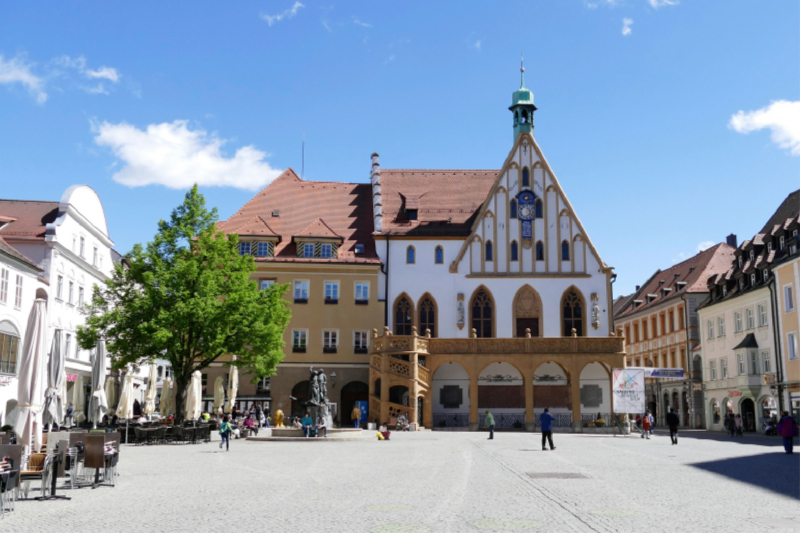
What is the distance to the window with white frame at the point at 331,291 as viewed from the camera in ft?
159

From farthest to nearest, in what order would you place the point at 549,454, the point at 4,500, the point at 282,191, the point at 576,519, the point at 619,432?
1. the point at 282,191
2. the point at 619,432
3. the point at 549,454
4. the point at 4,500
5. the point at 576,519

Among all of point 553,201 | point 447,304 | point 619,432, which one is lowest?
point 619,432

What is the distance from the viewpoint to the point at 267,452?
85.6 ft

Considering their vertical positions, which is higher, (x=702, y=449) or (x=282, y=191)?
(x=282, y=191)

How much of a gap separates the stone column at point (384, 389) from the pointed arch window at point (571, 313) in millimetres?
12812

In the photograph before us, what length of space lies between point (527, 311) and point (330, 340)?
40.9ft

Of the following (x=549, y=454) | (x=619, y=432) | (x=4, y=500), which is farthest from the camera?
(x=619, y=432)

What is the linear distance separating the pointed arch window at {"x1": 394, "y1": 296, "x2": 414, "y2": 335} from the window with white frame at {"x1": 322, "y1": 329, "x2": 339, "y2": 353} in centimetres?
384

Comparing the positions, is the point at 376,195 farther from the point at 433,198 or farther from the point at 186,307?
the point at 186,307

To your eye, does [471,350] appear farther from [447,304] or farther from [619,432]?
[619,432]

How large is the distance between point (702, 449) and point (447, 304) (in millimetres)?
22948

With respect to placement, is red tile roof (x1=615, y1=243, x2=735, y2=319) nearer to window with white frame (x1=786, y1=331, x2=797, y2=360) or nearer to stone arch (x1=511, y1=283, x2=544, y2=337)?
window with white frame (x1=786, y1=331, x2=797, y2=360)

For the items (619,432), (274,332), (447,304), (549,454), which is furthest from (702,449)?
(447,304)

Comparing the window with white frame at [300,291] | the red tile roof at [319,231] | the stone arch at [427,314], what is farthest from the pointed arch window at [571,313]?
the window with white frame at [300,291]
